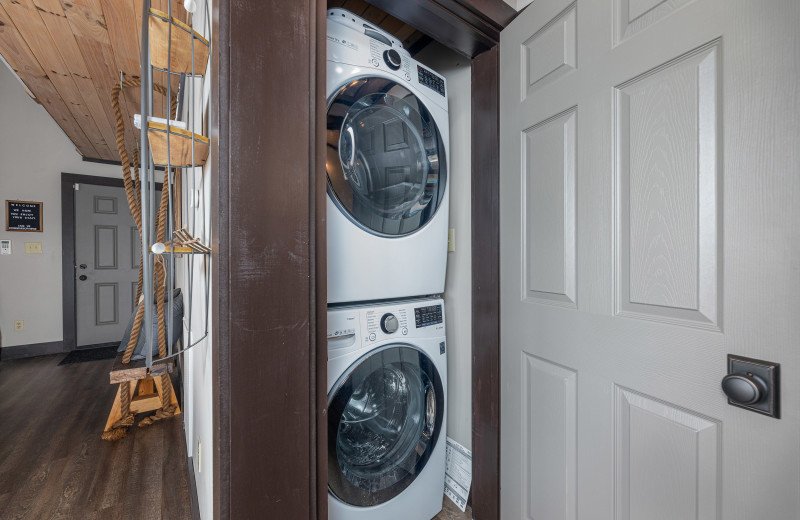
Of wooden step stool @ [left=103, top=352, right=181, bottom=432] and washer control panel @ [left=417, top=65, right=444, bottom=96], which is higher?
washer control panel @ [left=417, top=65, right=444, bottom=96]

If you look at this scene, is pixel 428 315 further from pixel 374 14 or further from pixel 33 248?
pixel 33 248

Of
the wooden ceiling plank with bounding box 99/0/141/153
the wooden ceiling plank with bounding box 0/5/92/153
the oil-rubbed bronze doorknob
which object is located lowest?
the oil-rubbed bronze doorknob

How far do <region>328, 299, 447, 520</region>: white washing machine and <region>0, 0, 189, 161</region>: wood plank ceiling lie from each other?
72.9 inches

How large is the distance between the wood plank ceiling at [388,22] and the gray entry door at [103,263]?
164 inches

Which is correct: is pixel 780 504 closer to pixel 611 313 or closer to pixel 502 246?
pixel 611 313

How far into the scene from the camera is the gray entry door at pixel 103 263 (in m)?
3.98

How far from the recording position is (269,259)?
0.74 m

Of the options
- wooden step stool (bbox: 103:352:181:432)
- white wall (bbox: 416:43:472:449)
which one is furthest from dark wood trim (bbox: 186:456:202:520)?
white wall (bbox: 416:43:472:449)

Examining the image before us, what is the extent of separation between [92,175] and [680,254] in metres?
5.42

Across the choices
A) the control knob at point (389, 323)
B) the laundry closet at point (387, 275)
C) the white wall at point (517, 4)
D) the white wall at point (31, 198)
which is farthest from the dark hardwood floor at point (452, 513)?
the white wall at point (31, 198)

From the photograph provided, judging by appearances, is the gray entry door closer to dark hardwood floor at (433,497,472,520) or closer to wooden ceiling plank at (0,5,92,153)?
wooden ceiling plank at (0,5,92,153)

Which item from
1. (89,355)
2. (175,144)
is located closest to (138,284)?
(175,144)

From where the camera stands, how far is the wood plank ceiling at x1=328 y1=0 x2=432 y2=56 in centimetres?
148

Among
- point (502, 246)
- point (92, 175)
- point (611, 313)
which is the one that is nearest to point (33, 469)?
point (502, 246)
